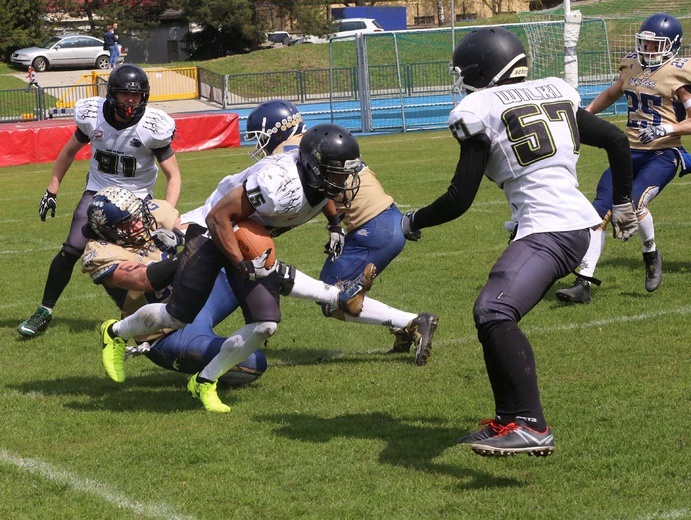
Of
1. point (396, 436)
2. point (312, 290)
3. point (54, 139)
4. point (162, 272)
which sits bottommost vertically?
point (54, 139)

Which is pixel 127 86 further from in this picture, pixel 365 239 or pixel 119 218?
pixel 365 239

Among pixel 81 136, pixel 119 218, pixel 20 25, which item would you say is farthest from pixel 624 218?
pixel 20 25

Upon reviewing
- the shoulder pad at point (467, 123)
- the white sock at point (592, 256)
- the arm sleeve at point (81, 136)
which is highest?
the shoulder pad at point (467, 123)

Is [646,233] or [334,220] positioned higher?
[334,220]

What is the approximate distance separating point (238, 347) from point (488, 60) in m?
1.87

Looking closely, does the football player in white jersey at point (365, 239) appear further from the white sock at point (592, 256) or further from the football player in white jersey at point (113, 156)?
the white sock at point (592, 256)

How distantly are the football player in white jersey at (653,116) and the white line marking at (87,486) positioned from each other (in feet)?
14.2

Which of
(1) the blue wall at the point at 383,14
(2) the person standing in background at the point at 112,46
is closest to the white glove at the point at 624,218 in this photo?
(2) the person standing in background at the point at 112,46

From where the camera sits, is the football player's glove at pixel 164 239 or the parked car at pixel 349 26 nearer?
the football player's glove at pixel 164 239

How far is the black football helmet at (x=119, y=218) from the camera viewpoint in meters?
5.51

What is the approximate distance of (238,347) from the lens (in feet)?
16.7

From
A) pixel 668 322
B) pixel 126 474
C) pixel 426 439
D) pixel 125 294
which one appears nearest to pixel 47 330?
pixel 125 294

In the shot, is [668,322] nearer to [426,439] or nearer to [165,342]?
[426,439]

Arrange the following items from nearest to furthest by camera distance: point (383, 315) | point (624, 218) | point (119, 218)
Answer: point (624, 218) < point (119, 218) < point (383, 315)
